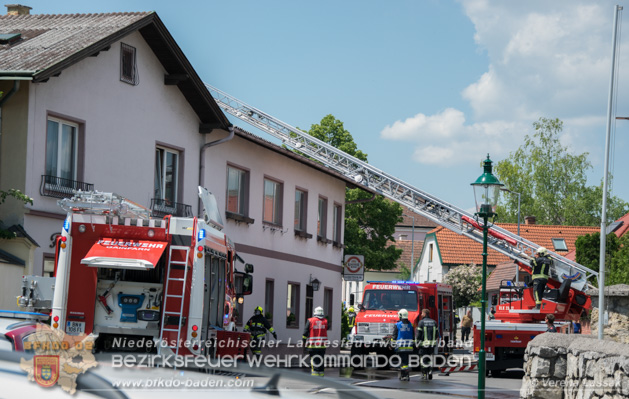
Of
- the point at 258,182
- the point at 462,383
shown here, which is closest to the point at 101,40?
the point at 258,182

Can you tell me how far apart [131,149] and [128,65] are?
1974 millimetres

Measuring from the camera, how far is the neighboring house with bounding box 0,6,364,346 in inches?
699

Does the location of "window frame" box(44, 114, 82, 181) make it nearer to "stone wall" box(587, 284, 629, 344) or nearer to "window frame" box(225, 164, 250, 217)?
"window frame" box(225, 164, 250, 217)

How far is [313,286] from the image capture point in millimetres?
30844

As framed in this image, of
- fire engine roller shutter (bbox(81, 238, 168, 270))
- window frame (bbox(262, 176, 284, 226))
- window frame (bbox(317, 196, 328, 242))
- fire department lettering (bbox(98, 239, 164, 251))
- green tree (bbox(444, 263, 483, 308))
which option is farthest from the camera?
green tree (bbox(444, 263, 483, 308))

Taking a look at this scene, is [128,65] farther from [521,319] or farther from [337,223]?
[337,223]

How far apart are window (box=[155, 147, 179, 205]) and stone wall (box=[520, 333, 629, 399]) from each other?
11595mm

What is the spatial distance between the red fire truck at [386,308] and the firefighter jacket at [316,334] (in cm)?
575

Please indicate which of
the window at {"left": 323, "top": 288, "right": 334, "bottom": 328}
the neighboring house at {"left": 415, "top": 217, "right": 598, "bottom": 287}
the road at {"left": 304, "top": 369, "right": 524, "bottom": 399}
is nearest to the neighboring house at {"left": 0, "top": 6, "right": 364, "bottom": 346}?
the window at {"left": 323, "top": 288, "right": 334, "bottom": 328}

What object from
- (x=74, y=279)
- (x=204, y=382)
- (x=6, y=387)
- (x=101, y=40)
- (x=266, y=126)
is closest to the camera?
(x=6, y=387)

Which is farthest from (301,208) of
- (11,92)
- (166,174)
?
(11,92)

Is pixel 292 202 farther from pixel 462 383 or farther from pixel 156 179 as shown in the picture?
pixel 462 383

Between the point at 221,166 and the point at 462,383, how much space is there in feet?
28.8

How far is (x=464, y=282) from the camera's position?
221 ft
